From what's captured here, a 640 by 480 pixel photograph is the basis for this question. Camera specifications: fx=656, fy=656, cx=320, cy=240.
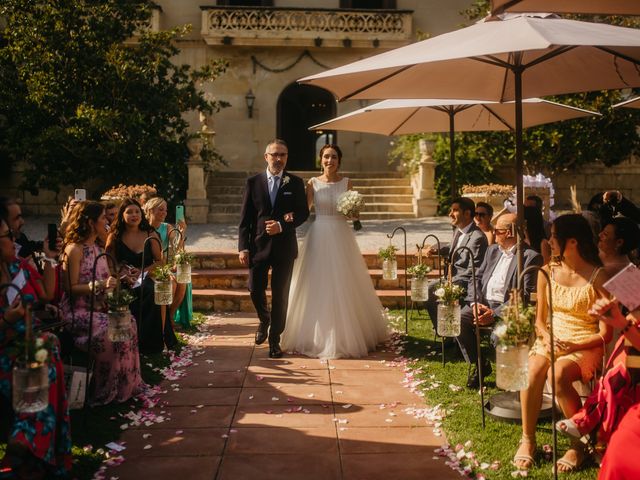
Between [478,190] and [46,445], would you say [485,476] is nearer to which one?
[46,445]

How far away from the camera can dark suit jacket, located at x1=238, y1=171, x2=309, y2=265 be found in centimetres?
696

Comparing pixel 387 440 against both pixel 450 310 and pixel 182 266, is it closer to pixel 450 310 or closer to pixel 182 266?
pixel 450 310

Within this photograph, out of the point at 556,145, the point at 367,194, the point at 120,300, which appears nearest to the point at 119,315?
the point at 120,300

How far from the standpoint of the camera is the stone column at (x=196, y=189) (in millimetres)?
16281

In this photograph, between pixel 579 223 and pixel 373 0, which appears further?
pixel 373 0

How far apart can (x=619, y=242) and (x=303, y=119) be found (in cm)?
2009

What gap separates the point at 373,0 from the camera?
74.6 ft

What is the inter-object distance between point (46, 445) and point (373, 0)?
2152cm

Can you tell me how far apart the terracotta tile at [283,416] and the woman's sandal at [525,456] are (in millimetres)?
1397

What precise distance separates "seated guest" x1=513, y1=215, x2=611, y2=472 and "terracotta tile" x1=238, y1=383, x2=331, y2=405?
1876 millimetres

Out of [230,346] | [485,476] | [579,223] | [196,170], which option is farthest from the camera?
[196,170]

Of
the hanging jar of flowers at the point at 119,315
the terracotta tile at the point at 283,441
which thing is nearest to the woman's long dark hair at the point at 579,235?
the terracotta tile at the point at 283,441

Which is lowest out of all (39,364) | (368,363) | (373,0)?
(368,363)

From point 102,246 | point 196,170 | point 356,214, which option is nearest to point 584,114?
point 356,214
